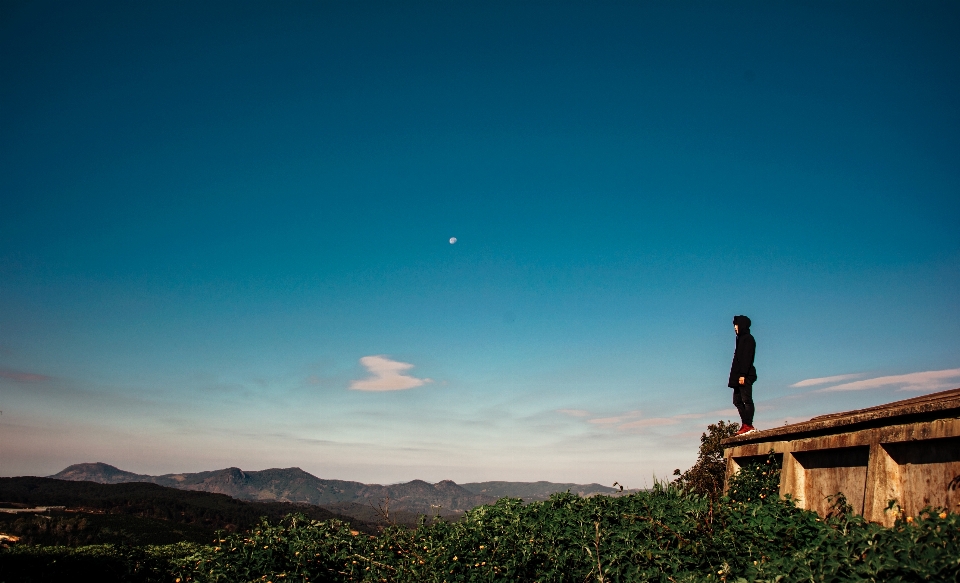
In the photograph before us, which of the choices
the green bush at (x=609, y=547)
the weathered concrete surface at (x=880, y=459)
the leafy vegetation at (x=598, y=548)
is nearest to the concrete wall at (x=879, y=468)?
the weathered concrete surface at (x=880, y=459)

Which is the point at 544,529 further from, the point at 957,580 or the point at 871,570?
the point at 957,580

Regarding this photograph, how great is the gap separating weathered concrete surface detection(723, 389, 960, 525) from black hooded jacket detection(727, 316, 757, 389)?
5.96 ft

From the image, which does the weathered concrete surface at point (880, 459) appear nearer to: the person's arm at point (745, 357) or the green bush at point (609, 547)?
the green bush at point (609, 547)

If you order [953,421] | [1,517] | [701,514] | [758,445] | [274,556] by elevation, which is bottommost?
[1,517]

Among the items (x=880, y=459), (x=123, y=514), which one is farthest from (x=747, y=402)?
(x=123, y=514)

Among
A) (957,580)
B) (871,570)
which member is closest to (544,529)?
(871,570)

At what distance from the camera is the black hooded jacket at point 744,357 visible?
920 cm

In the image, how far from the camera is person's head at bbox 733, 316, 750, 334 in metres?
9.54

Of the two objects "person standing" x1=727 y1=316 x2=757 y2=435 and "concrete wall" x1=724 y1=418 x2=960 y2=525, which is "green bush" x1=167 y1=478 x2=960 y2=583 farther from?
"person standing" x1=727 y1=316 x2=757 y2=435

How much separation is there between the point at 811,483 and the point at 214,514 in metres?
105

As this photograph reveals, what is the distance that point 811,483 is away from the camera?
6.83 meters

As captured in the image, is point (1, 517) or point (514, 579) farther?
point (1, 517)

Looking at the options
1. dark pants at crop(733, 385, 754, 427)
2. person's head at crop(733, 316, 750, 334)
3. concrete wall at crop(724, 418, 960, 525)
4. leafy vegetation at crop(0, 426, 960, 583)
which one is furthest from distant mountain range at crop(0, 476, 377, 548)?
person's head at crop(733, 316, 750, 334)

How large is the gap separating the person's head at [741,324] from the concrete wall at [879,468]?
2.62 m
